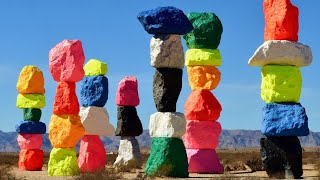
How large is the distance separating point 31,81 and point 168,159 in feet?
31.6

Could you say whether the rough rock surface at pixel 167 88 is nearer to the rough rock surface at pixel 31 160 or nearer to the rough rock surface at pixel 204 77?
the rough rock surface at pixel 204 77

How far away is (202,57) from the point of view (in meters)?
23.2

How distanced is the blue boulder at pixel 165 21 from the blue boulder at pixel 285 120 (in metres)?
3.70

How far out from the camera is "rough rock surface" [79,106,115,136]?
907 inches

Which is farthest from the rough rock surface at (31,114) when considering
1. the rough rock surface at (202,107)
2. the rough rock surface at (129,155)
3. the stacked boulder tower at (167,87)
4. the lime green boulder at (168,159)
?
the lime green boulder at (168,159)

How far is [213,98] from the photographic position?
23562 mm

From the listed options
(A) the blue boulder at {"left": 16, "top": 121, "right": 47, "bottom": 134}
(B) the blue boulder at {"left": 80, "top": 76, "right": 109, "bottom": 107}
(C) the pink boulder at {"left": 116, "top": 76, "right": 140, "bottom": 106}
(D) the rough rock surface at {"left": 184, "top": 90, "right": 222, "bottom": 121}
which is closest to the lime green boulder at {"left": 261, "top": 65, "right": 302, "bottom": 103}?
(D) the rough rock surface at {"left": 184, "top": 90, "right": 222, "bottom": 121}

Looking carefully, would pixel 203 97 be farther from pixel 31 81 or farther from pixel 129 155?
pixel 31 81

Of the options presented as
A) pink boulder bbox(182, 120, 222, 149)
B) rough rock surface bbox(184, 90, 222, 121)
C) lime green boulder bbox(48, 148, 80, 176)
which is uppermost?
rough rock surface bbox(184, 90, 222, 121)

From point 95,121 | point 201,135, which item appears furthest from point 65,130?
point 201,135

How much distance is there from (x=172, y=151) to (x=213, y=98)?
5.85 meters

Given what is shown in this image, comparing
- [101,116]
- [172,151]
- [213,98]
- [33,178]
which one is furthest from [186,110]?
[33,178]

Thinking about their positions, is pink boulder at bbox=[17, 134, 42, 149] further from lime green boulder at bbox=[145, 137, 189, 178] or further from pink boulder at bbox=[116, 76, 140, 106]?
lime green boulder at bbox=[145, 137, 189, 178]

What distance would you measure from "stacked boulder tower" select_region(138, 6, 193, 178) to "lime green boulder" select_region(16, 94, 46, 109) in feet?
27.0
